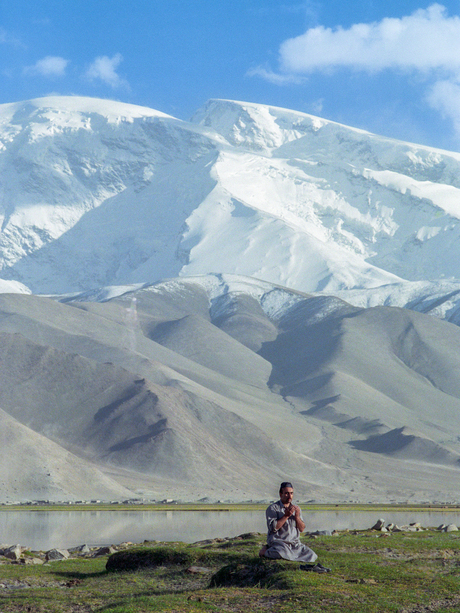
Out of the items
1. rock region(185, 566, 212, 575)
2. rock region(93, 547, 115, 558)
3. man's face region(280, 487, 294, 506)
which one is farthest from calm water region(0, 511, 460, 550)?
man's face region(280, 487, 294, 506)

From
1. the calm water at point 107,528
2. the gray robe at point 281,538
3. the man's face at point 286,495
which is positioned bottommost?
the calm water at point 107,528

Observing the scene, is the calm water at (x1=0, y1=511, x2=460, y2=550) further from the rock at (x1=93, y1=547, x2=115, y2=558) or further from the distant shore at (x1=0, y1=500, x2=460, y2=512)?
the rock at (x1=93, y1=547, x2=115, y2=558)

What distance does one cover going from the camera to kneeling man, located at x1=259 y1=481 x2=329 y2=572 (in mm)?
19203

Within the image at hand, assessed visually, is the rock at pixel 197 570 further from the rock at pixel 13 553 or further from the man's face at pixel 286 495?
the rock at pixel 13 553

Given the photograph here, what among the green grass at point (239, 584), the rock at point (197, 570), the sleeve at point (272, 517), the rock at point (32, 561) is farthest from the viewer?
the rock at point (32, 561)

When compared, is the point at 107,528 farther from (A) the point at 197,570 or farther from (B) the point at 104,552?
(A) the point at 197,570

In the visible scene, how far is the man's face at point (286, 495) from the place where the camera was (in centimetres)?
1883

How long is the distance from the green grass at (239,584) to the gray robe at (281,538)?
0.92ft

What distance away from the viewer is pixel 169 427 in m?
145

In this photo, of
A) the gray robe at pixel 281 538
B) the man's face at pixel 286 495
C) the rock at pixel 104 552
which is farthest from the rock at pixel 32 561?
the man's face at pixel 286 495

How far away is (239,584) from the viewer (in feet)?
65.3

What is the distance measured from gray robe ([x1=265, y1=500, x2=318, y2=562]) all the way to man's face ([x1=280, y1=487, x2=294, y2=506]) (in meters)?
0.19

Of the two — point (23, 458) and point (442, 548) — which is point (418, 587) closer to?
point (442, 548)

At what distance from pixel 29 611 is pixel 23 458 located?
344 feet
